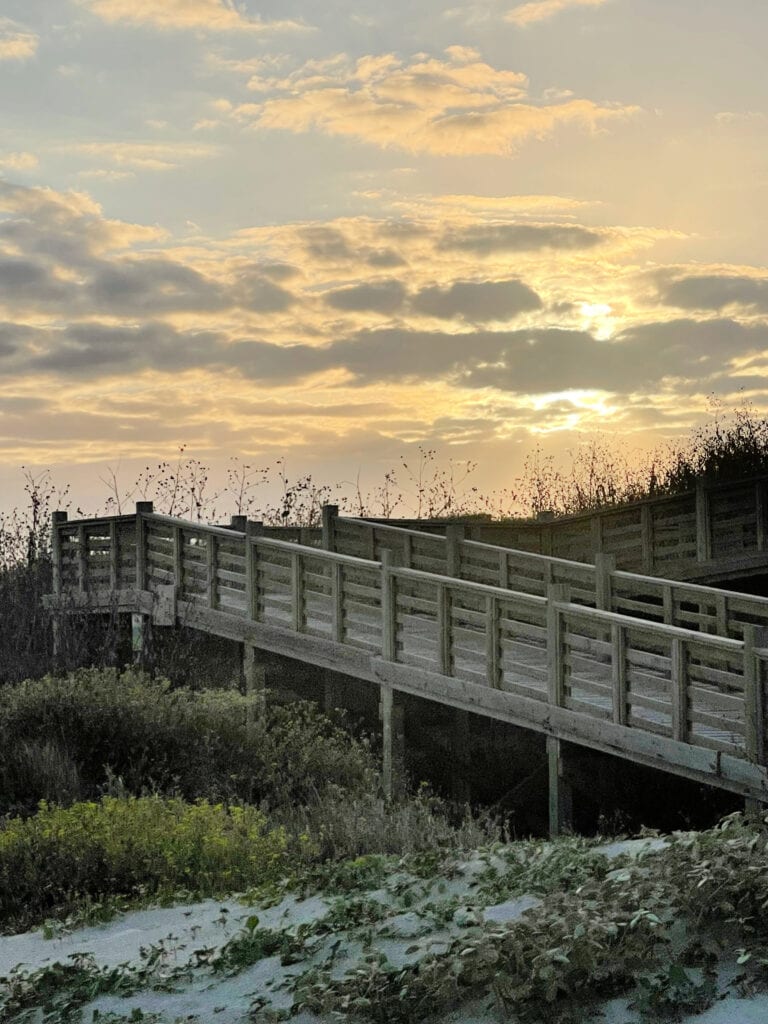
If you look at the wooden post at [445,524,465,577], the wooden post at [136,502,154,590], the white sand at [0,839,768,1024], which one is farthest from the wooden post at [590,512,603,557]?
the white sand at [0,839,768,1024]

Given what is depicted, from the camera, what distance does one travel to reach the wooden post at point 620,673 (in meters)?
12.0

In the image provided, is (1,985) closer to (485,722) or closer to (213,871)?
(213,871)

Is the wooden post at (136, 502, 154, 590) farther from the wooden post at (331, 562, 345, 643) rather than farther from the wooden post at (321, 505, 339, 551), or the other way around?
the wooden post at (331, 562, 345, 643)

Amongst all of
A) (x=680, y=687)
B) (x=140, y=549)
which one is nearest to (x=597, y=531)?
(x=140, y=549)

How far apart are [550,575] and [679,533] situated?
19.5 feet

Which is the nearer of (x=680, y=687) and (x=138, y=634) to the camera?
(x=680, y=687)

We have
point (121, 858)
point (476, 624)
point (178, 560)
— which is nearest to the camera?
point (121, 858)

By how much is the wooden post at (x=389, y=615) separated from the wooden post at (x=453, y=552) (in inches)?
126

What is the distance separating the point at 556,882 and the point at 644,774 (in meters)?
9.32

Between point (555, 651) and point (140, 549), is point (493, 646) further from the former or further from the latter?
point (140, 549)

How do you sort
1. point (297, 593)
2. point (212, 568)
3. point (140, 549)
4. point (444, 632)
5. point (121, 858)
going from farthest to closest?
point (140, 549) → point (212, 568) → point (297, 593) → point (444, 632) → point (121, 858)

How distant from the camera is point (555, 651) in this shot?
12805mm

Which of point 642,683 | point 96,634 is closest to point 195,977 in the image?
point 642,683

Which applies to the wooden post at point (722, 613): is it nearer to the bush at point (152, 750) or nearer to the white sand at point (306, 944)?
the bush at point (152, 750)
